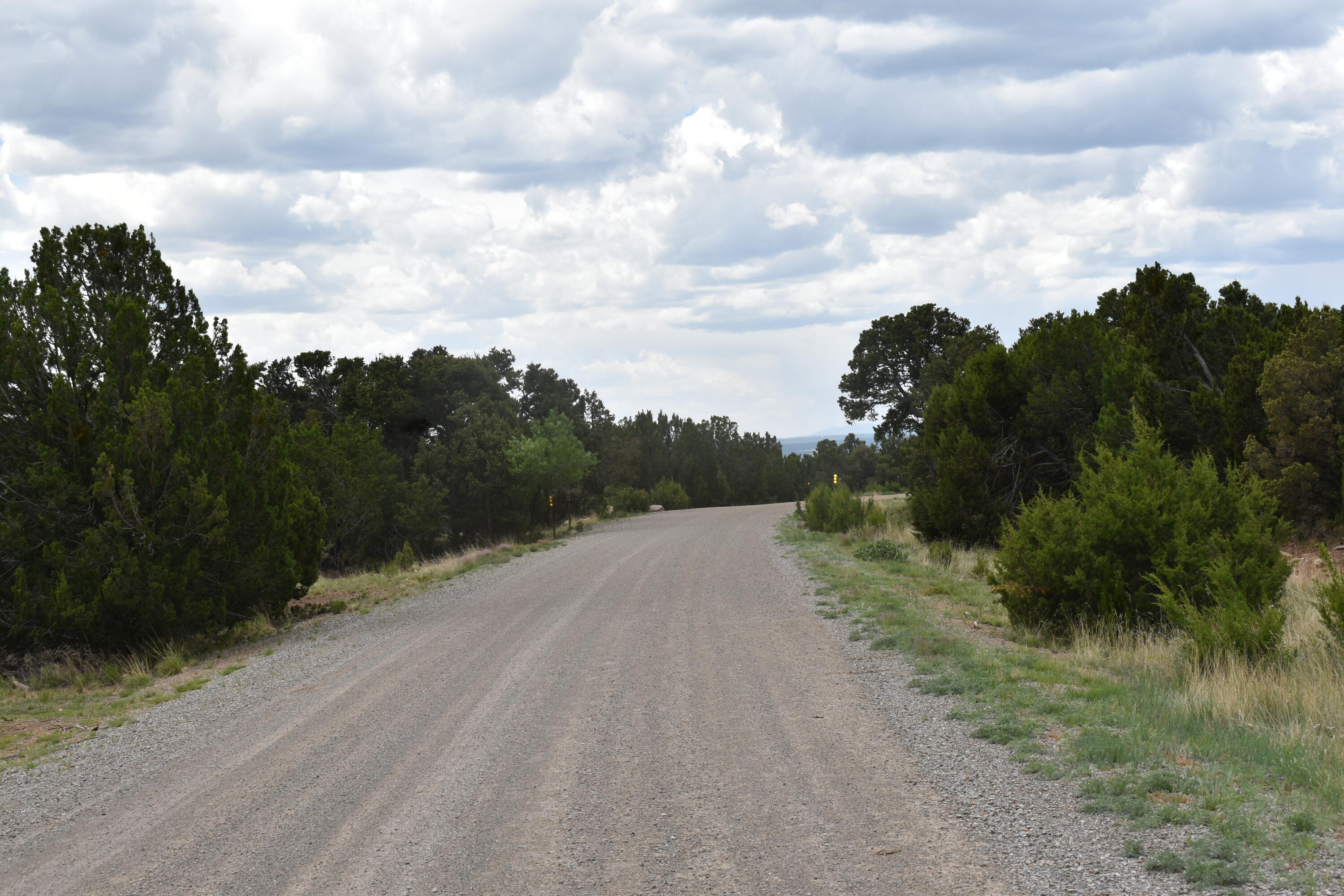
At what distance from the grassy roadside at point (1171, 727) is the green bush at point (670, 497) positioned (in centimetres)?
5145

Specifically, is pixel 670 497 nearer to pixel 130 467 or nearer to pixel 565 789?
pixel 130 467

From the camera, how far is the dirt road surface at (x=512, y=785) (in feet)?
15.6

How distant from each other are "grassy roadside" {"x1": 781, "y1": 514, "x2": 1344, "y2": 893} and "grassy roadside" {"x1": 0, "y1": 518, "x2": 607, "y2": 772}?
25.4ft

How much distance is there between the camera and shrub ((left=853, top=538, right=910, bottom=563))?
20.9 m

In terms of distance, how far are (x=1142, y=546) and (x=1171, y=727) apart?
491 centimetres

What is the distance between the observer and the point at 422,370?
168ft

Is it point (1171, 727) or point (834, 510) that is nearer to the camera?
point (1171, 727)

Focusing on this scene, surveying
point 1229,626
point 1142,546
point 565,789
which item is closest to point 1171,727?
point 1229,626

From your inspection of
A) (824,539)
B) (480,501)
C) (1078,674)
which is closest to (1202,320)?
(824,539)

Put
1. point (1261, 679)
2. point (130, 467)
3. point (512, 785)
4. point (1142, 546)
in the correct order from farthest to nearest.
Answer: point (130, 467), point (1142, 546), point (1261, 679), point (512, 785)

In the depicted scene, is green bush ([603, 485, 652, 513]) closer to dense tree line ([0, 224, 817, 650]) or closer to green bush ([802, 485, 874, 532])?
green bush ([802, 485, 874, 532])

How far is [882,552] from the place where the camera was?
69.9 feet

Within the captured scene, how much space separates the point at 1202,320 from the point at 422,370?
129 ft

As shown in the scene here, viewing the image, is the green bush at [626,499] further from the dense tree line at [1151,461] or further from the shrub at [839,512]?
the dense tree line at [1151,461]
